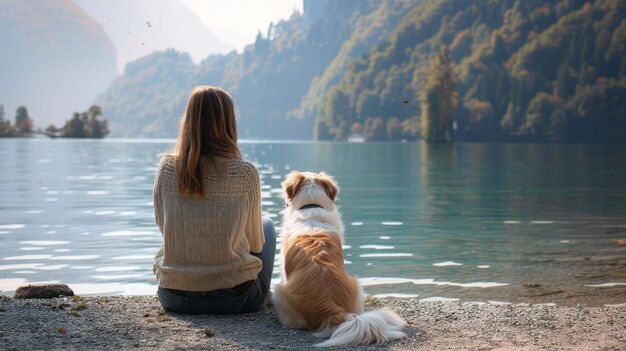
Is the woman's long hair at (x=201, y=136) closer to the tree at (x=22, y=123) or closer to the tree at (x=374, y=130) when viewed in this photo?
the tree at (x=374, y=130)

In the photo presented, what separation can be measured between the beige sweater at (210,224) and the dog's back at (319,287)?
1.66 feet

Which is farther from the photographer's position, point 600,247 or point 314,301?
point 600,247

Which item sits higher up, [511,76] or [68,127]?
[511,76]

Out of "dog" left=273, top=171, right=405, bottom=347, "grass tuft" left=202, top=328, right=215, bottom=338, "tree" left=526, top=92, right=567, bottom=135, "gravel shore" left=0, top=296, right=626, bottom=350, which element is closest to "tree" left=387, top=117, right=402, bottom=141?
"tree" left=526, top=92, right=567, bottom=135

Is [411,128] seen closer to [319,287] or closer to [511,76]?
[511,76]

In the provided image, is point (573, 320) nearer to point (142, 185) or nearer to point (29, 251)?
point (29, 251)

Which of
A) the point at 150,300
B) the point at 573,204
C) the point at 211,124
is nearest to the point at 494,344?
the point at 211,124

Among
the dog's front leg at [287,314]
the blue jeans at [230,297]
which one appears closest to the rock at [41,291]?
the blue jeans at [230,297]

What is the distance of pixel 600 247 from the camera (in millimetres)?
14430

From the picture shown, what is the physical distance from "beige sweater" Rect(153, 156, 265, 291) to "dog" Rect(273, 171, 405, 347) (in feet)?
1.42

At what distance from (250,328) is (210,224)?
97 cm

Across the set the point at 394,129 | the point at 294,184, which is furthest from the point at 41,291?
the point at 394,129

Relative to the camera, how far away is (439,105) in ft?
415

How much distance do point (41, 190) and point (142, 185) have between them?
4.67 m
